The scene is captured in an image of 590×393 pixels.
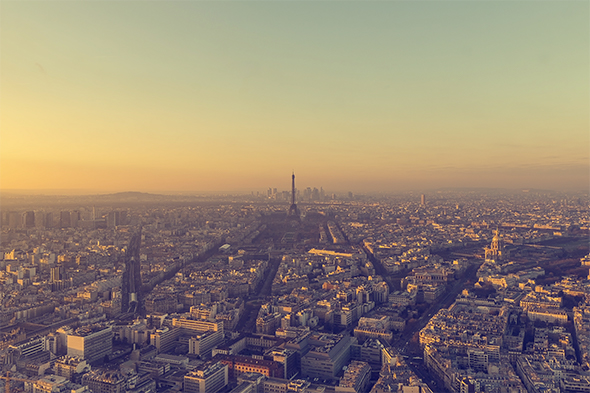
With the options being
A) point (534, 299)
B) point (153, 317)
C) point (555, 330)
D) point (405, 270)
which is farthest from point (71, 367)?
point (405, 270)

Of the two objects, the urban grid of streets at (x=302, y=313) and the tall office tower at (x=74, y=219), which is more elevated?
the tall office tower at (x=74, y=219)

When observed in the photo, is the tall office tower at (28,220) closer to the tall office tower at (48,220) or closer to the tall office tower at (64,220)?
the tall office tower at (48,220)

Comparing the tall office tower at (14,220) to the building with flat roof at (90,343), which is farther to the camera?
the tall office tower at (14,220)

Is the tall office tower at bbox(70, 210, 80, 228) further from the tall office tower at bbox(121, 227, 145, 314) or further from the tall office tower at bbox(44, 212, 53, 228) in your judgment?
the tall office tower at bbox(121, 227, 145, 314)

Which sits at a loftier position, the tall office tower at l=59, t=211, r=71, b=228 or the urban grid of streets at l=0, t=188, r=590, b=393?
the tall office tower at l=59, t=211, r=71, b=228

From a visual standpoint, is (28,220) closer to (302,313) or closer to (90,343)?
(90,343)

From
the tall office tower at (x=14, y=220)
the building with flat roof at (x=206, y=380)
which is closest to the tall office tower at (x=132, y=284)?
the building with flat roof at (x=206, y=380)

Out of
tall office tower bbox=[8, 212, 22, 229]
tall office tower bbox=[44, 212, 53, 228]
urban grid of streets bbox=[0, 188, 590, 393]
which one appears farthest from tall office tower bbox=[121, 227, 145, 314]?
tall office tower bbox=[8, 212, 22, 229]

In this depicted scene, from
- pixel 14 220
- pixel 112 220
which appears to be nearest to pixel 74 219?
pixel 112 220

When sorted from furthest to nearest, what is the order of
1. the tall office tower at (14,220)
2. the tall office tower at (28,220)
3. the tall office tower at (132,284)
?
the tall office tower at (28,220) < the tall office tower at (14,220) < the tall office tower at (132,284)

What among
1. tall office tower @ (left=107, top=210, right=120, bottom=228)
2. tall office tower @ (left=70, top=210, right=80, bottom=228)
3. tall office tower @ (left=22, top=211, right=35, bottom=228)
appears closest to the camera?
tall office tower @ (left=22, top=211, right=35, bottom=228)
